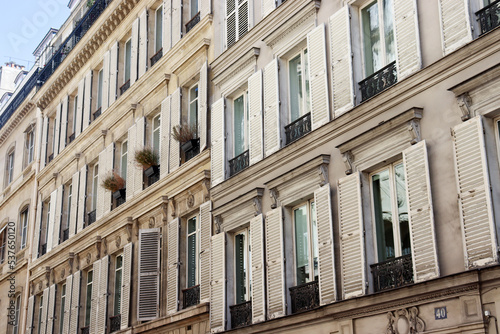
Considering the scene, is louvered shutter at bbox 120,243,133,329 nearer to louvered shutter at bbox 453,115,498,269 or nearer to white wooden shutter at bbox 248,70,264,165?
white wooden shutter at bbox 248,70,264,165

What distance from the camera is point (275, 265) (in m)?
14.4

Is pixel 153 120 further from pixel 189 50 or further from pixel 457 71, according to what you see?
pixel 457 71

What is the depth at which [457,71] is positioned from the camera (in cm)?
1118

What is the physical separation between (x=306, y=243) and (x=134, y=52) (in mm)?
10350

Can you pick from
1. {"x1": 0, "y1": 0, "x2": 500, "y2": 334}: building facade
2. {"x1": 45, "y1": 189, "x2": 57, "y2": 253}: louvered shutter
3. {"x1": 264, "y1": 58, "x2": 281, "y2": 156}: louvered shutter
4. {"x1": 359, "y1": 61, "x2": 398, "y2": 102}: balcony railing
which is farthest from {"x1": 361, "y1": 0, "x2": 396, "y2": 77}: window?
{"x1": 45, "y1": 189, "x2": 57, "y2": 253}: louvered shutter

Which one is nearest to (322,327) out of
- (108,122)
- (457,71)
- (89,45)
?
(457,71)

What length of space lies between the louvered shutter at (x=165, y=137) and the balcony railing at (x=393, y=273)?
8.26 metres

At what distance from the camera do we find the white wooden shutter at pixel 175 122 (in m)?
18.8

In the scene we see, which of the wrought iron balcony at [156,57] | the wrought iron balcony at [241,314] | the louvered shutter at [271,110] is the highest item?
the wrought iron balcony at [156,57]

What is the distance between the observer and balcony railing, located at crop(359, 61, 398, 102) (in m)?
12.6

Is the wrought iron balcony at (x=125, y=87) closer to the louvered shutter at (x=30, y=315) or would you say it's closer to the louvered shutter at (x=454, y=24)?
the louvered shutter at (x=30, y=315)

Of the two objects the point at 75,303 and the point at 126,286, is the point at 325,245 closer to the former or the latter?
the point at 126,286

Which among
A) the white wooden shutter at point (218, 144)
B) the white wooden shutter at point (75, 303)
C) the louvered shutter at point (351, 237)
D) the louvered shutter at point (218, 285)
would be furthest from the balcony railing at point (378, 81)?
the white wooden shutter at point (75, 303)

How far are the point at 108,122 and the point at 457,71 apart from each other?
1396 cm
